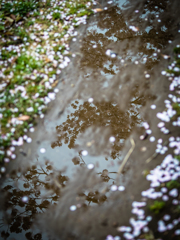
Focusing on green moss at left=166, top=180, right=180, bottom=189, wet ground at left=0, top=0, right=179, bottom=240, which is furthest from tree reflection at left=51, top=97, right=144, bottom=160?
green moss at left=166, top=180, right=180, bottom=189

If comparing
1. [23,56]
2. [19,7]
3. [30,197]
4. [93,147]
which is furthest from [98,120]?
[19,7]

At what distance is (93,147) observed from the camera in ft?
9.82

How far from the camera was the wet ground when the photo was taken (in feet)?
8.23

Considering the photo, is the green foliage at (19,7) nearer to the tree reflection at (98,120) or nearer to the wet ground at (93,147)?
the wet ground at (93,147)

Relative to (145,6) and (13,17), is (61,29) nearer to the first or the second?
(13,17)

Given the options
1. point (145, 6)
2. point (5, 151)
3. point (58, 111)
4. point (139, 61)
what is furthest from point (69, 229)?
point (145, 6)

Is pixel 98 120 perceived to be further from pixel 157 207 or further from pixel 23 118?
pixel 157 207

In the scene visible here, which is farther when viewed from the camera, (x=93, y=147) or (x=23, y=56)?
(x=23, y=56)

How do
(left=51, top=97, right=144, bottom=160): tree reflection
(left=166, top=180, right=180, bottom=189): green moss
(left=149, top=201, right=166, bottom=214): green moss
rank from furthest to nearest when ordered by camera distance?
(left=51, top=97, right=144, bottom=160): tree reflection, (left=166, top=180, right=180, bottom=189): green moss, (left=149, top=201, right=166, bottom=214): green moss

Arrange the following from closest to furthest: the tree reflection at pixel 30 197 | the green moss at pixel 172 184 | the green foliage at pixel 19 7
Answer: the green moss at pixel 172 184, the tree reflection at pixel 30 197, the green foliage at pixel 19 7

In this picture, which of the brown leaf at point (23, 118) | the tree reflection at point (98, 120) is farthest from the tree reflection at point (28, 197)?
the brown leaf at point (23, 118)

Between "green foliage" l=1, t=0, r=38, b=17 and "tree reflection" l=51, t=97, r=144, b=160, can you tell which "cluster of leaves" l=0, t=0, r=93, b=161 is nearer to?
"green foliage" l=1, t=0, r=38, b=17

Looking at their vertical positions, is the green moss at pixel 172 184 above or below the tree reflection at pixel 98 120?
below

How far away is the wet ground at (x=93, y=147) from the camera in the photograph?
2510 millimetres
